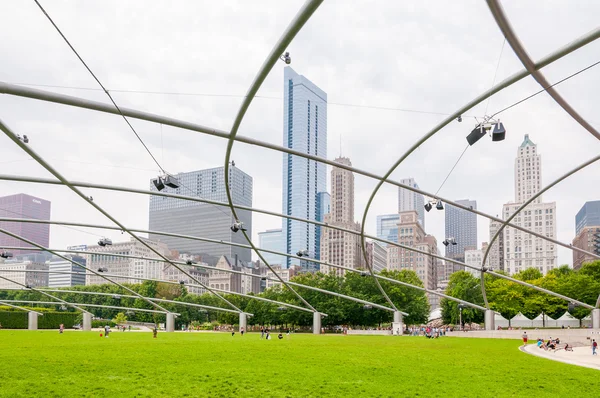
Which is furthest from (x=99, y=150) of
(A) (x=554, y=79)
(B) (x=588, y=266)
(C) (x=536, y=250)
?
(C) (x=536, y=250)

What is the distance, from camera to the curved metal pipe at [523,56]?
14.1 metres

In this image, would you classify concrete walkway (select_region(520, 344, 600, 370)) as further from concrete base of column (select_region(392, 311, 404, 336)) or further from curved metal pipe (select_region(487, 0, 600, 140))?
concrete base of column (select_region(392, 311, 404, 336))

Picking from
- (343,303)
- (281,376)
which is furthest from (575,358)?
(343,303)

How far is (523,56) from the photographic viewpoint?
15.8 meters

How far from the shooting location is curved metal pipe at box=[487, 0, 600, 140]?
553 inches

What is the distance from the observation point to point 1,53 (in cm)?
2038

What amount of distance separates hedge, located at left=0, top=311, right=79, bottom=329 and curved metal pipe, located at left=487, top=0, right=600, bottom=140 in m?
82.8

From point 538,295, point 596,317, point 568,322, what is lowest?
point 568,322

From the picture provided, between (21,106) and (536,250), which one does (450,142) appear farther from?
(536,250)

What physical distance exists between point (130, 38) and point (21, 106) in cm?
568

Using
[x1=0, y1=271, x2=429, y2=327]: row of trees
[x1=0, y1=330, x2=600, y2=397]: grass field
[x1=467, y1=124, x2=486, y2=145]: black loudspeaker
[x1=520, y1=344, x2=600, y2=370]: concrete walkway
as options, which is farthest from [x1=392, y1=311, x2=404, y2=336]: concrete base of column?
[x1=467, y1=124, x2=486, y2=145]: black loudspeaker

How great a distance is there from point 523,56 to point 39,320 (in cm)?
8529

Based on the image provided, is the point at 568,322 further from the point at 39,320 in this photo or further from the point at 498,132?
the point at 498,132

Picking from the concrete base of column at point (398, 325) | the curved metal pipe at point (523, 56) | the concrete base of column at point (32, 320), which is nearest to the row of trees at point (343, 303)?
the concrete base of column at point (398, 325)
